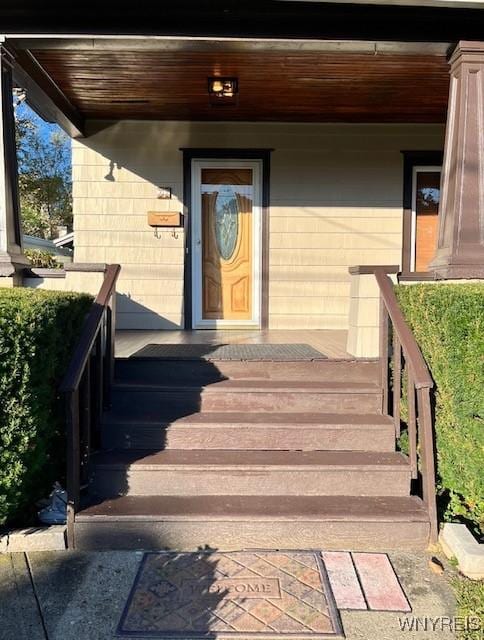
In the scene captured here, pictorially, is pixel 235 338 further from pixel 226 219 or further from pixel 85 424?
pixel 85 424

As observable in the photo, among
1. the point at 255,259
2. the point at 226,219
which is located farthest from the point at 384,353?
the point at 226,219

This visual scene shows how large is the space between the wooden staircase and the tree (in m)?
15.3

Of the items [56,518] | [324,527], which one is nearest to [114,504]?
[56,518]

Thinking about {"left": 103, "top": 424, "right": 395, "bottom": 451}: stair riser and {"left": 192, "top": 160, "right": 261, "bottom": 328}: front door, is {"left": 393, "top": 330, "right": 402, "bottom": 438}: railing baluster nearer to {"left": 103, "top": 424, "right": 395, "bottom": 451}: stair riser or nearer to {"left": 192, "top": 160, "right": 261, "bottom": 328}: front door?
A: {"left": 103, "top": 424, "right": 395, "bottom": 451}: stair riser

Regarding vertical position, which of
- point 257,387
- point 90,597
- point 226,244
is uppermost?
point 226,244

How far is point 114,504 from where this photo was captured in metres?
2.55

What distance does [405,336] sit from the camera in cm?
278

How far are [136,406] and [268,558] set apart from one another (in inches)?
52.9

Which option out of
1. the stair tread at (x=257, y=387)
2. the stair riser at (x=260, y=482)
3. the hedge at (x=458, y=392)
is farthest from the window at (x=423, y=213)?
the stair riser at (x=260, y=482)

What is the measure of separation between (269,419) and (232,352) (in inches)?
35.5

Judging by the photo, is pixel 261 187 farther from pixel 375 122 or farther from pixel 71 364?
pixel 71 364

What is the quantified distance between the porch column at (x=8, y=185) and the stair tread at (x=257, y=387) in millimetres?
1189

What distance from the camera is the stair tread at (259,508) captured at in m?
2.42

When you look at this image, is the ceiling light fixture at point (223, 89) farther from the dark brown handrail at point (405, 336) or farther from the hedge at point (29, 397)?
the hedge at point (29, 397)
